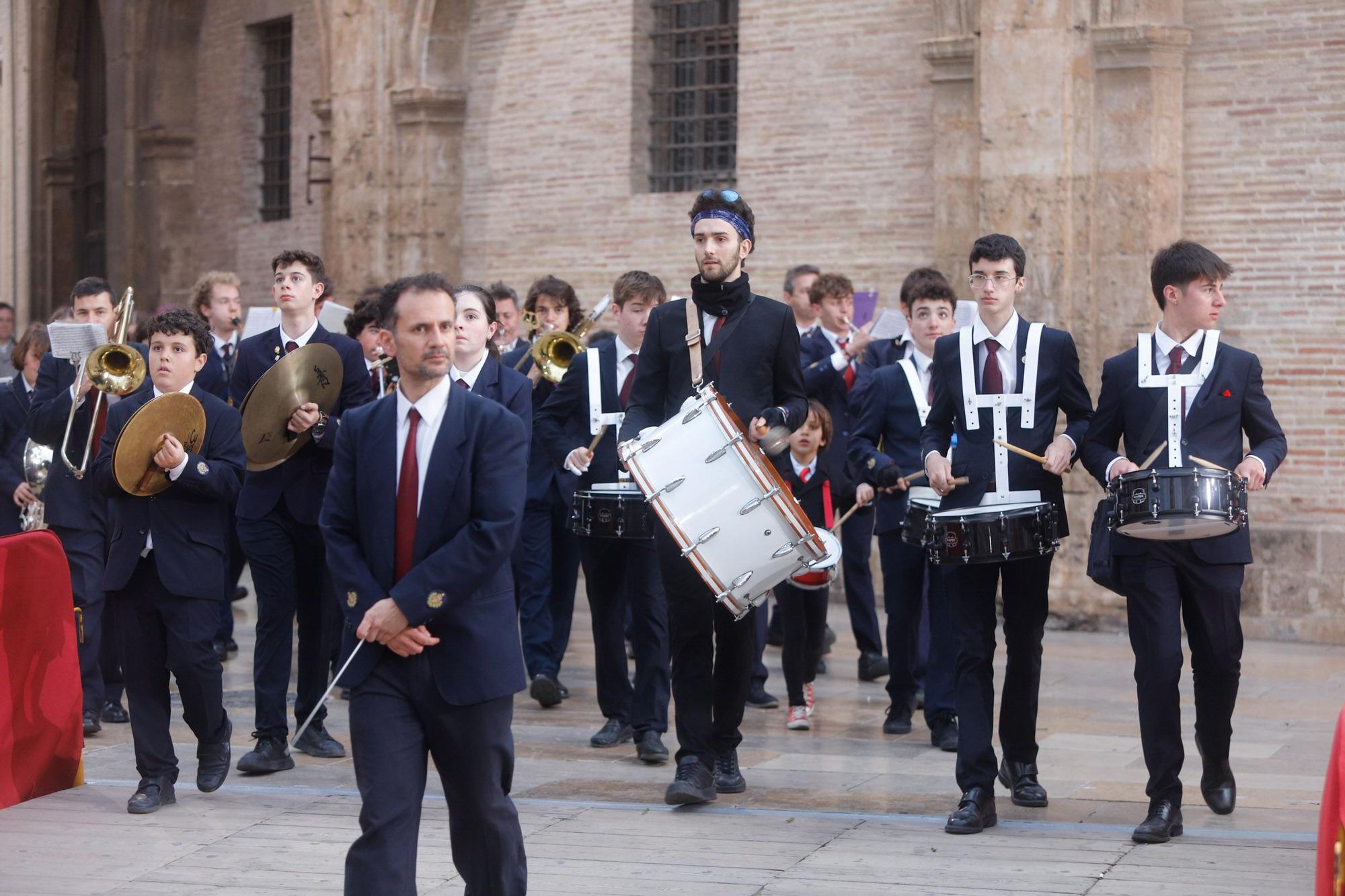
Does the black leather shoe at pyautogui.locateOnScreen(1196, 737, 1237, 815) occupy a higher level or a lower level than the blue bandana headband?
lower

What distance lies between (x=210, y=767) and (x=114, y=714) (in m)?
1.90

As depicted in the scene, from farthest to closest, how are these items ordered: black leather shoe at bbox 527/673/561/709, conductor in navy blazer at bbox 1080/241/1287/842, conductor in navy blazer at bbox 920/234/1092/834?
black leather shoe at bbox 527/673/561/709, conductor in navy blazer at bbox 920/234/1092/834, conductor in navy blazer at bbox 1080/241/1287/842

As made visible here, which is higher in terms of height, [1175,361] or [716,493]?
[1175,361]

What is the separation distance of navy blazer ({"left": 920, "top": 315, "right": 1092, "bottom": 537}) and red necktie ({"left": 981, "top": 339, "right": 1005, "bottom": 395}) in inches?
1.5

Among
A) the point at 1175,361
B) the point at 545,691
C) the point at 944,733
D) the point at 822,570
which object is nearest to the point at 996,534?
the point at 1175,361

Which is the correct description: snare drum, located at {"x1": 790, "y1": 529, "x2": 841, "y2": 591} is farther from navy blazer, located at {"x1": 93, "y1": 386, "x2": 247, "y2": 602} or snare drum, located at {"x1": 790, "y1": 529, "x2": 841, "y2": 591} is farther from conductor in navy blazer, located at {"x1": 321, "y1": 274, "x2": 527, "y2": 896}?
navy blazer, located at {"x1": 93, "y1": 386, "x2": 247, "y2": 602}

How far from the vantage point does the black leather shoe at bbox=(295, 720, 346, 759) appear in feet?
24.8

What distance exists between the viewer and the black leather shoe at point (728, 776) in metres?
6.79

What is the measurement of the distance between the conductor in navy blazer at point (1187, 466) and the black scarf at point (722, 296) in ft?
4.37

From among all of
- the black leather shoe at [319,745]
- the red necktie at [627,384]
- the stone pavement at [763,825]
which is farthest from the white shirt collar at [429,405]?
the red necktie at [627,384]

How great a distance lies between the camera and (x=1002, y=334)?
6.39m

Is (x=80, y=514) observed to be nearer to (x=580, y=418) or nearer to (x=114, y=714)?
(x=114, y=714)

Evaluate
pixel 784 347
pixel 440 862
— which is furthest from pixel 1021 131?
pixel 440 862

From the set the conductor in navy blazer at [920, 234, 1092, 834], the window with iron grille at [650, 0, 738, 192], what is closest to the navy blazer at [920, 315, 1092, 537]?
the conductor in navy blazer at [920, 234, 1092, 834]
